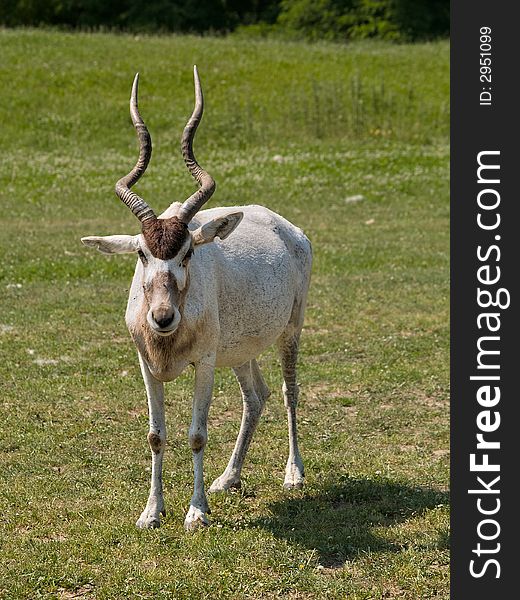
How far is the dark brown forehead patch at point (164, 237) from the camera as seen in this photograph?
23.2ft

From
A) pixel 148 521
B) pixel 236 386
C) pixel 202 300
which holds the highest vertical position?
pixel 202 300

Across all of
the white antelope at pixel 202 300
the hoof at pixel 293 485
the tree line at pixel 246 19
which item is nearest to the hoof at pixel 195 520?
the white antelope at pixel 202 300

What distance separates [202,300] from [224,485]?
161cm

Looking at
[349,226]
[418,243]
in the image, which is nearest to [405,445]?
[418,243]

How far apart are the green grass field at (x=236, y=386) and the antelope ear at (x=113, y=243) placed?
1.87 metres

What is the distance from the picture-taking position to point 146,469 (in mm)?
8820

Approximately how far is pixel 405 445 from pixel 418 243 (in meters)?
10.0

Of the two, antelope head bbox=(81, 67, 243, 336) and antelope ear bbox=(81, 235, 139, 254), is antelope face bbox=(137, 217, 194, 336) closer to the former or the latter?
antelope head bbox=(81, 67, 243, 336)

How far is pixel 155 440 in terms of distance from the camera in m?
7.79

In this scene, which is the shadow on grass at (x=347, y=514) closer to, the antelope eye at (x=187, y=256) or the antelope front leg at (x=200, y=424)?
the antelope front leg at (x=200, y=424)

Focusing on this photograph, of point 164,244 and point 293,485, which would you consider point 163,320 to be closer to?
point 164,244

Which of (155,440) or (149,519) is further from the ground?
(155,440)

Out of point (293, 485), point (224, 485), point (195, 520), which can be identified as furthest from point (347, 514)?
point (195, 520)

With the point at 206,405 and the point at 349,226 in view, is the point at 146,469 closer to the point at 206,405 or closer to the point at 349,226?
the point at 206,405
